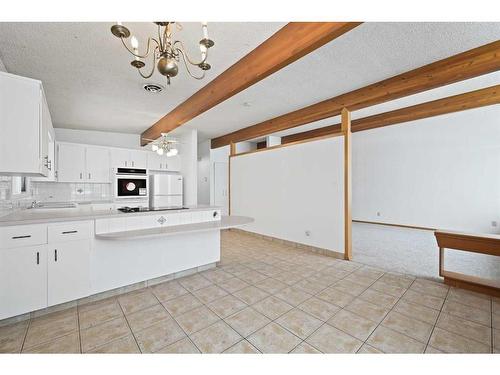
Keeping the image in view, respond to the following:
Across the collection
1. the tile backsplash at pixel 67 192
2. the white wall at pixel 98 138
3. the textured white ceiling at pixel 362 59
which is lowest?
the tile backsplash at pixel 67 192

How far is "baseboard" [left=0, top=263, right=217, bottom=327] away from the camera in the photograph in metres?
2.06

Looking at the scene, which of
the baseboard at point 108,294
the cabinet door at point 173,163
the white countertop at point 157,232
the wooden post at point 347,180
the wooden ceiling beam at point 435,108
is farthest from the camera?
the cabinet door at point 173,163

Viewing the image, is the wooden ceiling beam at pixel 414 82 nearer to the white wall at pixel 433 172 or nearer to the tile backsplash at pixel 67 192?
the white wall at pixel 433 172

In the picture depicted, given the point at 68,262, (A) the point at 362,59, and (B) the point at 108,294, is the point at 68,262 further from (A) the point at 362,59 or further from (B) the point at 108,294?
(A) the point at 362,59

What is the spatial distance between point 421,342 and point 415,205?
5615 millimetres

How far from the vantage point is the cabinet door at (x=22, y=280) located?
195cm

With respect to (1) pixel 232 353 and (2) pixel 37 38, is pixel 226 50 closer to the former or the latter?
(2) pixel 37 38

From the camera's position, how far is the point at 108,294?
2.52 m

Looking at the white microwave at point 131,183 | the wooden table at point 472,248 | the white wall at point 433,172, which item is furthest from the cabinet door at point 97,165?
the white wall at point 433,172

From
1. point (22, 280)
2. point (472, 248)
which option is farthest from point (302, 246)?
point (22, 280)

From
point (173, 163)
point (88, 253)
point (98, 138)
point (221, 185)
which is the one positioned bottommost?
point (88, 253)

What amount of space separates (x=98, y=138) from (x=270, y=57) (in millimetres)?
5373

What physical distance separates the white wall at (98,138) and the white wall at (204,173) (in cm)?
191
